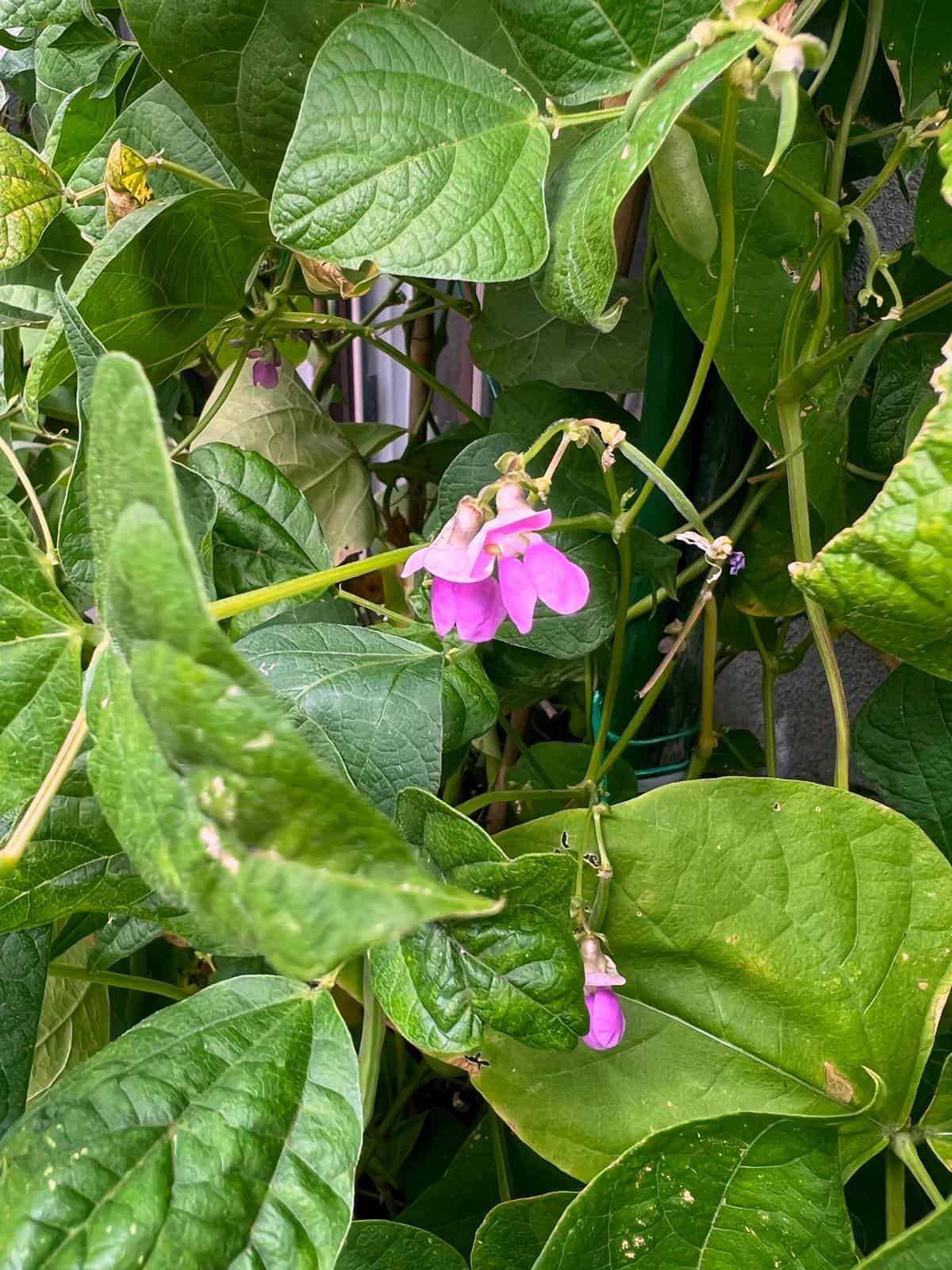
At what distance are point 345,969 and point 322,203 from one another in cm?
30

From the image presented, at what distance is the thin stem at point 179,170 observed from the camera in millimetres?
413

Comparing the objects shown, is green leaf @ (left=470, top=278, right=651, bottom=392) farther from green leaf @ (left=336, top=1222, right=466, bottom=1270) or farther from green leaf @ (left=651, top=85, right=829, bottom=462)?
green leaf @ (left=336, top=1222, right=466, bottom=1270)

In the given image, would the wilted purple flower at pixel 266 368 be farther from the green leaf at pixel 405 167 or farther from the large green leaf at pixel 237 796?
the large green leaf at pixel 237 796

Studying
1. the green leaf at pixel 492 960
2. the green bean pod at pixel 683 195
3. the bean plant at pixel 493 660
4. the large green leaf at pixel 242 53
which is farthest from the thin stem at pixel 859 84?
the green leaf at pixel 492 960

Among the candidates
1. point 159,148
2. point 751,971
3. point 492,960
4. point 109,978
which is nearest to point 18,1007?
point 109,978

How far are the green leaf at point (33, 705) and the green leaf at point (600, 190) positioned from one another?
0.64 feet

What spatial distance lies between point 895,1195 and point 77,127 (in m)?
0.66

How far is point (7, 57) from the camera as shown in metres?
0.66

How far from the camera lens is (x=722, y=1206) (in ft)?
1.03

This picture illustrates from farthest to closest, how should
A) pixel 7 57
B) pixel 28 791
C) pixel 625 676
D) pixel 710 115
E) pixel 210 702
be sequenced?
1. pixel 7 57
2. pixel 625 676
3. pixel 710 115
4. pixel 28 791
5. pixel 210 702

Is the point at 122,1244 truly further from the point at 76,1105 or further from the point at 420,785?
the point at 420,785

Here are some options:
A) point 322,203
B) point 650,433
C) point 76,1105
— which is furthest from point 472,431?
point 76,1105

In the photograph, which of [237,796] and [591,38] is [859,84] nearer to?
[591,38]

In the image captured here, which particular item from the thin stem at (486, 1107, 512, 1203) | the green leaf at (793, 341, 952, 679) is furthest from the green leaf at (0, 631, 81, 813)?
the thin stem at (486, 1107, 512, 1203)
